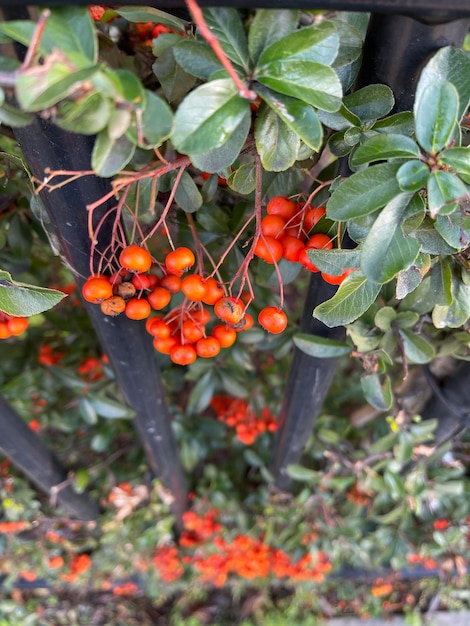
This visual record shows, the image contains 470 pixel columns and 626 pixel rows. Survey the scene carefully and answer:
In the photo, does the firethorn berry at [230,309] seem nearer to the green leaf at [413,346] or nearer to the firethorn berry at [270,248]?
the firethorn berry at [270,248]

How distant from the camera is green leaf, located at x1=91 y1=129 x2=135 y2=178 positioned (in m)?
0.30

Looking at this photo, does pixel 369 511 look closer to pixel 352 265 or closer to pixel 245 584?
pixel 245 584

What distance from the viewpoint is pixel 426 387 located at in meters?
1.08

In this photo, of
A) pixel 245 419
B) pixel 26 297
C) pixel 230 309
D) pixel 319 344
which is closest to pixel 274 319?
pixel 230 309

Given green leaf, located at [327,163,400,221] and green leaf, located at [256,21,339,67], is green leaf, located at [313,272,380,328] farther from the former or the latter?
green leaf, located at [256,21,339,67]

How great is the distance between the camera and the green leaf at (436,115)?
0.34 meters

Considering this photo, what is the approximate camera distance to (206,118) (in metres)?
0.33

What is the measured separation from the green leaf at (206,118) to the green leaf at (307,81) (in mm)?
36

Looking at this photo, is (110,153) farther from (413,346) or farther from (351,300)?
(413,346)

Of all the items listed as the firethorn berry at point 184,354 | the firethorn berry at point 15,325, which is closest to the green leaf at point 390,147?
the firethorn berry at point 184,354

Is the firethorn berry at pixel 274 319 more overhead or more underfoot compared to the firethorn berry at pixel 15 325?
more overhead

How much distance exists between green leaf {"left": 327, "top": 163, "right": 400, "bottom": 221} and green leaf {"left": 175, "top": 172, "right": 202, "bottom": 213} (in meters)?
0.18

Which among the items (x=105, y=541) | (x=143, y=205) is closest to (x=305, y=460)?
(x=105, y=541)

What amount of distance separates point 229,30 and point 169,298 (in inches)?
11.0
